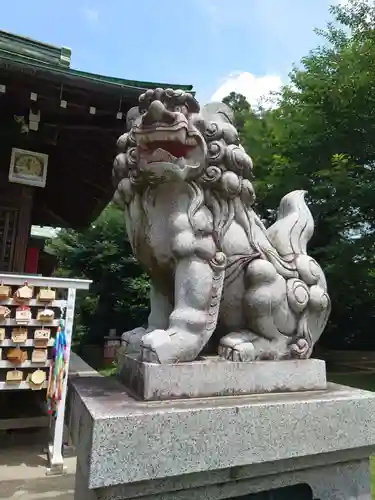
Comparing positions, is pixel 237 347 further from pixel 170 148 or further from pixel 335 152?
pixel 335 152

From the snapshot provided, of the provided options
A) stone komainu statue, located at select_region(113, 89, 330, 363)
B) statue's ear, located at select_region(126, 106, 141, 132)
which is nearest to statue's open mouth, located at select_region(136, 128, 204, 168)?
Result: stone komainu statue, located at select_region(113, 89, 330, 363)

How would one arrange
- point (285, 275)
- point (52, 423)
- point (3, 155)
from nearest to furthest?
point (285, 275) → point (52, 423) → point (3, 155)

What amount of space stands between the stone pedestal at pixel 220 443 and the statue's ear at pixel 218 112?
4.21 ft

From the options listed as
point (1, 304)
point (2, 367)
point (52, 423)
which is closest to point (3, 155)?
point (1, 304)

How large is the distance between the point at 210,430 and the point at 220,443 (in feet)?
0.21

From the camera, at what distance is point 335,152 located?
26.2 feet

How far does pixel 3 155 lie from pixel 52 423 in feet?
10.0

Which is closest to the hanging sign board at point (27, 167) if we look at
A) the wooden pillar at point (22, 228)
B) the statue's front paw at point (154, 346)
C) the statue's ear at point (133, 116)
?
the wooden pillar at point (22, 228)

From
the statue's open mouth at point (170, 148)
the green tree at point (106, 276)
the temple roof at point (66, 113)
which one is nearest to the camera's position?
the statue's open mouth at point (170, 148)

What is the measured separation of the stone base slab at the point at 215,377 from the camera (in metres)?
1.60

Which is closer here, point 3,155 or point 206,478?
point 206,478

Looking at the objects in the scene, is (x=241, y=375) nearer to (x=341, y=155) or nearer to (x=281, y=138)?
(x=341, y=155)

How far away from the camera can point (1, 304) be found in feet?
12.5

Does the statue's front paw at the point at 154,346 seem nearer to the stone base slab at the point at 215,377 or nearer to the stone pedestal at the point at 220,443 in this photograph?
the stone base slab at the point at 215,377
